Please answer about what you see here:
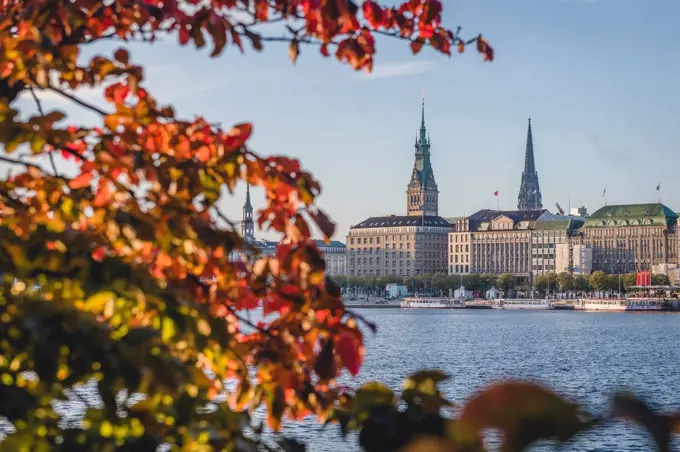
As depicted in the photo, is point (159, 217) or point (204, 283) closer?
point (159, 217)

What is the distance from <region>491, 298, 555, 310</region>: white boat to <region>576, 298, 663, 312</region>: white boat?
9089mm

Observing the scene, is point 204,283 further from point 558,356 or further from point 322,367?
point 558,356

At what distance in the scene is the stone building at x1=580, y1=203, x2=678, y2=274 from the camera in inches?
6718

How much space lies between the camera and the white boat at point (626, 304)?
149000mm

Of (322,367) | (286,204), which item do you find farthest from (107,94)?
(322,367)

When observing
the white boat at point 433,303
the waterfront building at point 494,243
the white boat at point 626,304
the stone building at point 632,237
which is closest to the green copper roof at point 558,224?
the waterfront building at point 494,243

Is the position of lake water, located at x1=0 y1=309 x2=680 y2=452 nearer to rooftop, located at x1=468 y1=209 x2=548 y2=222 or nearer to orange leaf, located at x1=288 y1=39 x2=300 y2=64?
orange leaf, located at x1=288 y1=39 x2=300 y2=64

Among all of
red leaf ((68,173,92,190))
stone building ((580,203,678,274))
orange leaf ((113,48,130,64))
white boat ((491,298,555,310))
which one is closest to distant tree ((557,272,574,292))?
white boat ((491,298,555,310))

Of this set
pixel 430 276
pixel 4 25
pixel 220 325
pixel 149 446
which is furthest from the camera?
pixel 430 276

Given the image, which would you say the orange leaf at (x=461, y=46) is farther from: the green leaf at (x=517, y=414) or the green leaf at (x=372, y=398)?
the green leaf at (x=517, y=414)

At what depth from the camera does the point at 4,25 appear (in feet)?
15.0

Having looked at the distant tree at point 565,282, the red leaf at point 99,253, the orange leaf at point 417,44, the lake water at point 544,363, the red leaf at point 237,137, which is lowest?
the lake water at point 544,363

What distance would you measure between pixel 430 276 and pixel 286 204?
183 m

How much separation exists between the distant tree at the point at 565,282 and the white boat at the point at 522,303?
13.8 ft
